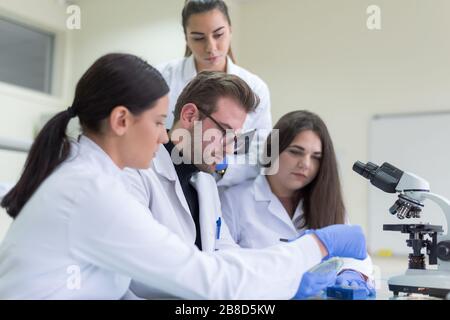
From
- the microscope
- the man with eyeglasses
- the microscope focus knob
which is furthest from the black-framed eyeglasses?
the microscope focus knob

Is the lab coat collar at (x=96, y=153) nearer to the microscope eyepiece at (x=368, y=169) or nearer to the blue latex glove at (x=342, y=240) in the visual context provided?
the blue latex glove at (x=342, y=240)

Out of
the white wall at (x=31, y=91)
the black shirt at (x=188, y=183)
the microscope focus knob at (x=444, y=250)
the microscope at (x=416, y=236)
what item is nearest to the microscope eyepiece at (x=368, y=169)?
the microscope at (x=416, y=236)

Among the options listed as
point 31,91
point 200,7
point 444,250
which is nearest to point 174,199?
point 444,250

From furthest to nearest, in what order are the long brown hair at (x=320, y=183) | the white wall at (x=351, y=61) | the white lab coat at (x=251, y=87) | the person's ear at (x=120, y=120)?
the white wall at (x=351, y=61) → the white lab coat at (x=251, y=87) → the long brown hair at (x=320, y=183) → the person's ear at (x=120, y=120)

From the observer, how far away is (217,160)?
1.44 m

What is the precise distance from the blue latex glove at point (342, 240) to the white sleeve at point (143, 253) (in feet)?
0.58

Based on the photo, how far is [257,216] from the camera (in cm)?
176

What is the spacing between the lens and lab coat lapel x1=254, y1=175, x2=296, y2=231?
1726 millimetres

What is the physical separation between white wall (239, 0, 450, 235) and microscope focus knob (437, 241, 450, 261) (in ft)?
9.00

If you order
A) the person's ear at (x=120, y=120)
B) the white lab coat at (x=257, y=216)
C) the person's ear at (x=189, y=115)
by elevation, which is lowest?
the white lab coat at (x=257, y=216)

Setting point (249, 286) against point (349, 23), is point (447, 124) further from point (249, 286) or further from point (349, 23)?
point (249, 286)

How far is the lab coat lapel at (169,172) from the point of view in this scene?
4.49 ft

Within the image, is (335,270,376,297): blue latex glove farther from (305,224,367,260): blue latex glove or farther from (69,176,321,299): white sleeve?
(69,176,321,299): white sleeve
